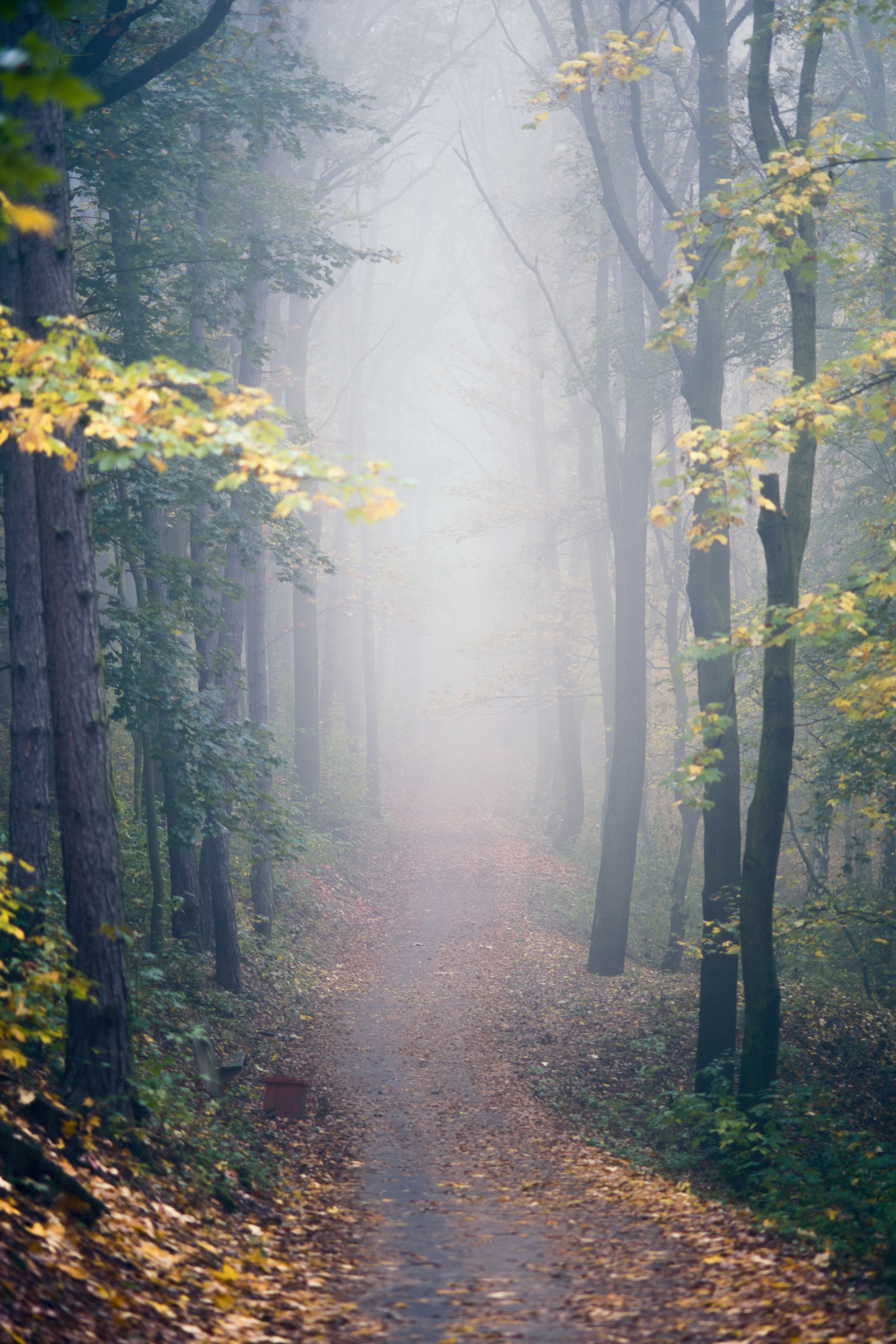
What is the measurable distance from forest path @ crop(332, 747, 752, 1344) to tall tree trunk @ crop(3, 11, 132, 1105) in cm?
239

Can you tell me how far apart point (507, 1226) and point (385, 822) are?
692 inches

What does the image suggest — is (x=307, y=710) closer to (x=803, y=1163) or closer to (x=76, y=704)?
(x=76, y=704)

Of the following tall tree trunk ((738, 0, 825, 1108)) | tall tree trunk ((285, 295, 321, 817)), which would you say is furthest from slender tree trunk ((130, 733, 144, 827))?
tall tree trunk ((738, 0, 825, 1108))

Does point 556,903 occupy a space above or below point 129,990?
below

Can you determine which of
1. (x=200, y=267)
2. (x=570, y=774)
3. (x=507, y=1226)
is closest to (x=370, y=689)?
(x=570, y=774)

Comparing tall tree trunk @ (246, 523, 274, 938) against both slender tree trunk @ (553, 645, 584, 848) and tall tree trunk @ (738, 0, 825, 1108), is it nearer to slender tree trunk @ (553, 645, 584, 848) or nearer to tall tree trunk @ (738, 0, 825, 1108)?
tall tree trunk @ (738, 0, 825, 1108)

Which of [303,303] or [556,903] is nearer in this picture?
[556,903]

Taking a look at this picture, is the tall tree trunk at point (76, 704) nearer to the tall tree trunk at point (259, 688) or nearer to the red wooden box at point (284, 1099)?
the red wooden box at point (284, 1099)

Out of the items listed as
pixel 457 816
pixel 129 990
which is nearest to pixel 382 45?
pixel 457 816

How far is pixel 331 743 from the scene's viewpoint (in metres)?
27.9

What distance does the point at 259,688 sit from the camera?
15.2m

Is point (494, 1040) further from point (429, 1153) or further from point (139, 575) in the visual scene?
point (139, 575)

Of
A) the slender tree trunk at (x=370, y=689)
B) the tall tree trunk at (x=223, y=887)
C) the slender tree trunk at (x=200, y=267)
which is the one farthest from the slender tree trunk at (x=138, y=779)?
the slender tree trunk at (x=370, y=689)

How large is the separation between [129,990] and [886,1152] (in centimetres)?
629
